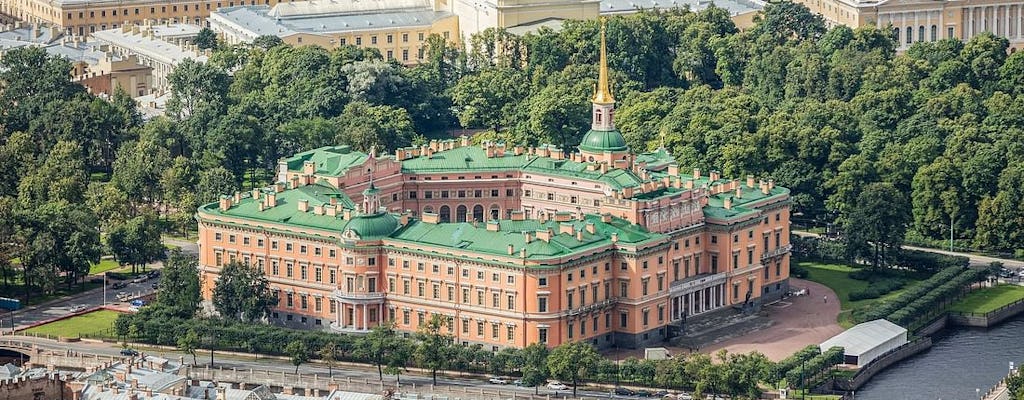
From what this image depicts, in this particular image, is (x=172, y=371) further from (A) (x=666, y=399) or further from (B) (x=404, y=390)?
(A) (x=666, y=399)

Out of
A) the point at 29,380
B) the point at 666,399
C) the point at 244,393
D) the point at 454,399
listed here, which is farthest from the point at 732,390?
the point at 29,380

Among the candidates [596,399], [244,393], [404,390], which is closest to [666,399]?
[596,399]

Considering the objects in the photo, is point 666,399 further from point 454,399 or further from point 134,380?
point 134,380

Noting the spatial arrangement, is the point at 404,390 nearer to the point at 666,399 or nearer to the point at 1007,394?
the point at 666,399

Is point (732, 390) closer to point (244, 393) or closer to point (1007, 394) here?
point (1007, 394)

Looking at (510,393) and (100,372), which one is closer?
(100,372)

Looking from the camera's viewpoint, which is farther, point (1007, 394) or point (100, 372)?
point (1007, 394)

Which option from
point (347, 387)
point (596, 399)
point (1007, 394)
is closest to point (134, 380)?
point (347, 387)
